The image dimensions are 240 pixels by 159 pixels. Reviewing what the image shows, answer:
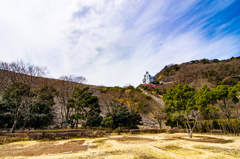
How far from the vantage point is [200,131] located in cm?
1459

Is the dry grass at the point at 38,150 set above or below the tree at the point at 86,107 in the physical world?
Result: below

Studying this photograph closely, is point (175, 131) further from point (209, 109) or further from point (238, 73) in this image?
point (238, 73)

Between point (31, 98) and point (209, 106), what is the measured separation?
1949 cm

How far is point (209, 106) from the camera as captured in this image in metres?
13.2

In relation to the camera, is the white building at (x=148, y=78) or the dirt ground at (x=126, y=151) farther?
the white building at (x=148, y=78)

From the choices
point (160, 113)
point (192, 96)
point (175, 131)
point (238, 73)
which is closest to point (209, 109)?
point (192, 96)

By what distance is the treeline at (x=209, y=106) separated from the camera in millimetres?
12117

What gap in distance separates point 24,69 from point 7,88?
7.96ft

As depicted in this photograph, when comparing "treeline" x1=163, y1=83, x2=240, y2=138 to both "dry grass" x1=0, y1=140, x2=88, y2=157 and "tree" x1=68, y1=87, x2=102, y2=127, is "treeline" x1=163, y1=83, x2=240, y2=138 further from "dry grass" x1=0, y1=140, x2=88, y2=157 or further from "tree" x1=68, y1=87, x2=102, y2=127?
"tree" x1=68, y1=87, x2=102, y2=127

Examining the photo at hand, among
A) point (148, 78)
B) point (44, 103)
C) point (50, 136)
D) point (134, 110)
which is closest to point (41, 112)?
point (44, 103)

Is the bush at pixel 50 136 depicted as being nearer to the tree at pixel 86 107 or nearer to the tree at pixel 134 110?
the tree at pixel 86 107

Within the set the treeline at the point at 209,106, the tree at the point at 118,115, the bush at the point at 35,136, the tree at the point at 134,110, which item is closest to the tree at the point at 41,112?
the bush at the point at 35,136

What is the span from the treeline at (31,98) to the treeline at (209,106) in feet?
36.0

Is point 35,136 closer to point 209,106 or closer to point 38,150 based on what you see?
point 38,150
